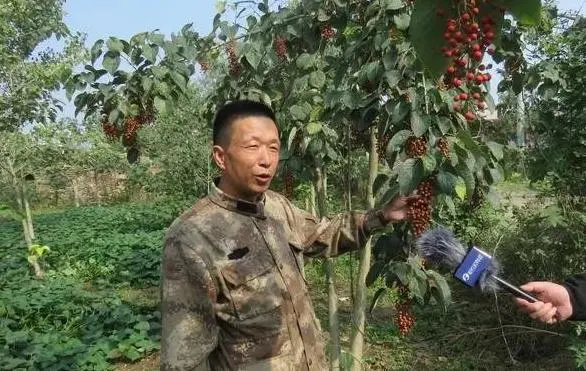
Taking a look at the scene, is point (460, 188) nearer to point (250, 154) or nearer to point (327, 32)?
point (250, 154)

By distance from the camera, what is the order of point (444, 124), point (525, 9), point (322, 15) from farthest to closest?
point (322, 15), point (444, 124), point (525, 9)

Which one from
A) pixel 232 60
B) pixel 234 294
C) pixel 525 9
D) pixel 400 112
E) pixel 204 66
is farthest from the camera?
pixel 204 66

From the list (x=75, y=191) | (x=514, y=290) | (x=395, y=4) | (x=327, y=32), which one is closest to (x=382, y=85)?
(x=395, y=4)

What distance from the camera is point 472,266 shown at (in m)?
1.74

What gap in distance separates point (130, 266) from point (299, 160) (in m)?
6.29

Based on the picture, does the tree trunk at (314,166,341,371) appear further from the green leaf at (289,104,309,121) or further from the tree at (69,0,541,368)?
the green leaf at (289,104,309,121)

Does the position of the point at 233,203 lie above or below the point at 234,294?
above

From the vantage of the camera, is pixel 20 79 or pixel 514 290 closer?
pixel 514 290

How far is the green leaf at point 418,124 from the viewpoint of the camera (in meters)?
2.09

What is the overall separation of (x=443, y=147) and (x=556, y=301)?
25.0 inches

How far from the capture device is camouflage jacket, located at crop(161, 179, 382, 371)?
6.44ft

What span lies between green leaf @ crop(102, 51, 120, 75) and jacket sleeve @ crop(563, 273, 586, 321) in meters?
2.08

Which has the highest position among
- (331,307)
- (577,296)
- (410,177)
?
(410,177)

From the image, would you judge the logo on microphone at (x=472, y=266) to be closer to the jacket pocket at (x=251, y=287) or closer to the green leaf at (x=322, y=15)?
the jacket pocket at (x=251, y=287)
